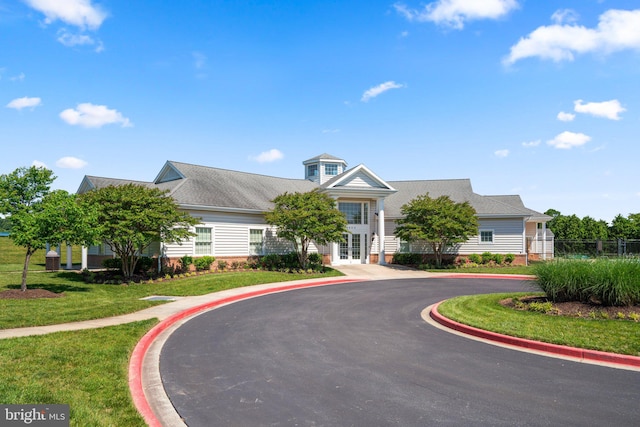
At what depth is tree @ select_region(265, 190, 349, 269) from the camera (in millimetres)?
25234

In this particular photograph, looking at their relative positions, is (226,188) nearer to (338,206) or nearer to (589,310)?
(338,206)

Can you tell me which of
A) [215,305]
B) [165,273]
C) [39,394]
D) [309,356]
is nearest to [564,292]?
[309,356]

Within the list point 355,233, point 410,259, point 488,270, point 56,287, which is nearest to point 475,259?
point 488,270

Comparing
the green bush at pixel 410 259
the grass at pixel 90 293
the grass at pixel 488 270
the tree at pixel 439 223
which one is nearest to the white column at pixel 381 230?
the tree at pixel 439 223

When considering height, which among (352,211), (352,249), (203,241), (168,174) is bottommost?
(352,249)

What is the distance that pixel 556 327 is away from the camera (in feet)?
33.3

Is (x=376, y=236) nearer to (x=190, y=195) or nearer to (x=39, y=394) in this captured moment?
(x=190, y=195)

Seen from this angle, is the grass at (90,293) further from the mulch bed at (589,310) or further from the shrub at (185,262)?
the mulch bed at (589,310)

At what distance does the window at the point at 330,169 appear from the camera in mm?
38125

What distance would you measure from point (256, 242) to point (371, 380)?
70.1ft

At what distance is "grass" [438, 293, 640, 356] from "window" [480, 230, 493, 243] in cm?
2056

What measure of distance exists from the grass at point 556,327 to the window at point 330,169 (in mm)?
25931

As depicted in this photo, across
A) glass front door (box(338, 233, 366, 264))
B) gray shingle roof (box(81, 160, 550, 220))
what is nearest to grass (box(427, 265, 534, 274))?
gray shingle roof (box(81, 160, 550, 220))

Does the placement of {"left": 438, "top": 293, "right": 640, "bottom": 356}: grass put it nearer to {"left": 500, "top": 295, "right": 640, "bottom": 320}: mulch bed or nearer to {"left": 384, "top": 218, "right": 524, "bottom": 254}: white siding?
{"left": 500, "top": 295, "right": 640, "bottom": 320}: mulch bed
